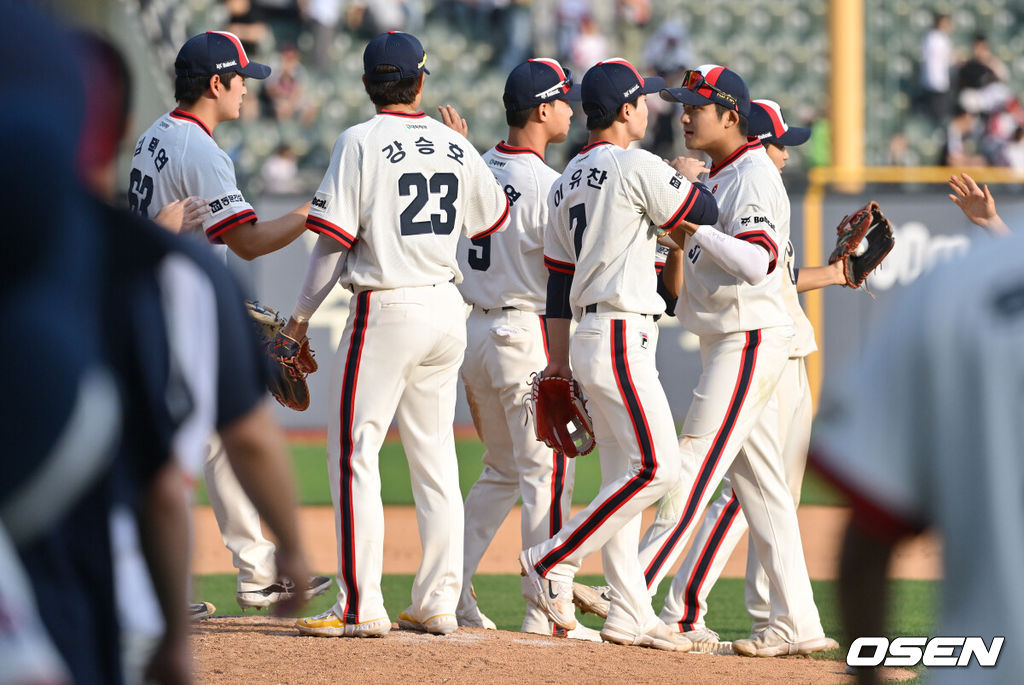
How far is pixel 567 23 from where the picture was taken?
16.6 meters

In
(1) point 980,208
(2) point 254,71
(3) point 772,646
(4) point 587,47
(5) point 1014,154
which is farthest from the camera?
(4) point 587,47

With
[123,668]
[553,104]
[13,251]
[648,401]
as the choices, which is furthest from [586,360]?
[13,251]

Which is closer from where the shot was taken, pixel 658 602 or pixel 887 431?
pixel 887 431

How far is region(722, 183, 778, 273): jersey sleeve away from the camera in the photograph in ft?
17.0

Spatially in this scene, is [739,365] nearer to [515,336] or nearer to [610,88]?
[515,336]

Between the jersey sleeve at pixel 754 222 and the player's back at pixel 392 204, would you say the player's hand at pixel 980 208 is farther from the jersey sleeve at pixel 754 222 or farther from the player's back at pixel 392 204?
the player's back at pixel 392 204

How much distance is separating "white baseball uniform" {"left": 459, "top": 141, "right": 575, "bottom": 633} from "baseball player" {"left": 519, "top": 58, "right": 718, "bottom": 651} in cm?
44

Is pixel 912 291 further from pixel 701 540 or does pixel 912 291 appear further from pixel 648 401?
pixel 701 540

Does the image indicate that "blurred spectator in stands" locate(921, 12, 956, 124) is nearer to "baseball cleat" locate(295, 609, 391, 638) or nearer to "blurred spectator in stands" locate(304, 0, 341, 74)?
"blurred spectator in stands" locate(304, 0, 341, 74)

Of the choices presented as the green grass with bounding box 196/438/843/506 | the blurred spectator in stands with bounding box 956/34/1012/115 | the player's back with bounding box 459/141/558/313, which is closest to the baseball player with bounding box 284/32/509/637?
the player's back with bounding box 459/141/558/313

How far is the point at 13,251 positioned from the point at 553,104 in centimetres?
476

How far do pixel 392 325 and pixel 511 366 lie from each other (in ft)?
2.74

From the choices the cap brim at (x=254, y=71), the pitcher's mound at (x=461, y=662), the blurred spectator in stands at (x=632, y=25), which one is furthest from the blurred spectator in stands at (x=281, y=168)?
the pitcher's mound at (x=461, y=662)

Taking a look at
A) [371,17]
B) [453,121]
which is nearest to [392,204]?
[453,121]
